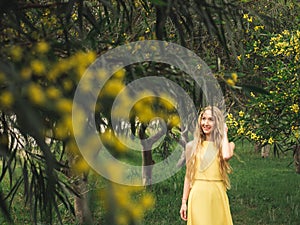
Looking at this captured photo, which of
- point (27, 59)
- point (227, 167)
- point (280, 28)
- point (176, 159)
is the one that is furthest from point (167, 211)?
point (27, 59)

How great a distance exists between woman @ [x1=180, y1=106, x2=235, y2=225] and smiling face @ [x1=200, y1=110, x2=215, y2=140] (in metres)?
0.09

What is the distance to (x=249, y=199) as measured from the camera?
1099 centimetres

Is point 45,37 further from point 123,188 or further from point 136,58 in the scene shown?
point 123,188

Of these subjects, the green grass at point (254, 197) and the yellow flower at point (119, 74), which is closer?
the yellow flower at point (119, 74)

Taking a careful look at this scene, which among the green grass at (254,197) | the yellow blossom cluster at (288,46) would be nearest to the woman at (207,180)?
the green grass at (254,197)

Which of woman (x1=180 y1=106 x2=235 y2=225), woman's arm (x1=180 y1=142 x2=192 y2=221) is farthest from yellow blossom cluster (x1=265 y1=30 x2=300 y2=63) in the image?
woman's arm (x1=180 y1=142 x2=192 y2=221)

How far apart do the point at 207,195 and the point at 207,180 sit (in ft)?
0.41

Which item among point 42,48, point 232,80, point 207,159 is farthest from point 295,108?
point 42,48

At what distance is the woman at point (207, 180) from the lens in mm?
5648

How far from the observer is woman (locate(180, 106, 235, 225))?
5648 mm

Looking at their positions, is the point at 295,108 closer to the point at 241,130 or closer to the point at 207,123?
the point at 241,130

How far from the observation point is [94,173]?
1.53 meters

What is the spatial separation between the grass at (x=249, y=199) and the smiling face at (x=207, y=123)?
2807 mm

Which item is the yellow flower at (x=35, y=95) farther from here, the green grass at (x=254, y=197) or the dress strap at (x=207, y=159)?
the green grass at (x=254, y=197)
